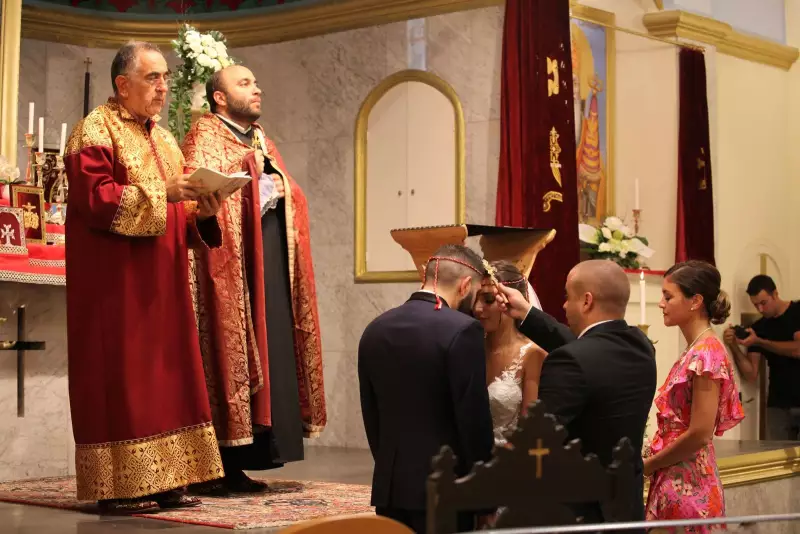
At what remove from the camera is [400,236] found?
5207mm

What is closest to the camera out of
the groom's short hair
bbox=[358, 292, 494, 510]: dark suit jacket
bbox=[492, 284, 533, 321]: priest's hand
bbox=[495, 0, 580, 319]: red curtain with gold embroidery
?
bbox=[358, 292, 494, 510]: dark suit jacket

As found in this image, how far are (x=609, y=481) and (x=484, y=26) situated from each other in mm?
6716

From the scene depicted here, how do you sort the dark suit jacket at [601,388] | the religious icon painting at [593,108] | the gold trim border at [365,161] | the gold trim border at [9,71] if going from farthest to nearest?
the religious icon painting at [593,108]
the gold trim border at [365,161]
the gold trim border at [9,71]
the dark suit jacket at [601,388]

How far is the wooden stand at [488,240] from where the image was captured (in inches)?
200

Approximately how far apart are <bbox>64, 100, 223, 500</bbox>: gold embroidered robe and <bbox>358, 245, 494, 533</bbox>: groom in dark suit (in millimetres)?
1720

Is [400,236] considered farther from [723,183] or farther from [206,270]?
[723,183]

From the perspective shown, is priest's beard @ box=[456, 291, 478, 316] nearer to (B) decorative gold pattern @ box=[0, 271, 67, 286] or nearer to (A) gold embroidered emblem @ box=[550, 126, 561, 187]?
(B) decorative gold pattern @ box=[0, 271, 67, 286]

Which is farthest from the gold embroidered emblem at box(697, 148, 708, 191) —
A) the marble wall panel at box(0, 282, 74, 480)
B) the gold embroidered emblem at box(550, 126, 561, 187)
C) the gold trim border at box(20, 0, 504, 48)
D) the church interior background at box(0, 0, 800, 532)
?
the marble wall panel at box(0, 282, 74, 480)

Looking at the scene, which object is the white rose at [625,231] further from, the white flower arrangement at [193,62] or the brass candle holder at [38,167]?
the brass candle holder at [38,167]

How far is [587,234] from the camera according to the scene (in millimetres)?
9633

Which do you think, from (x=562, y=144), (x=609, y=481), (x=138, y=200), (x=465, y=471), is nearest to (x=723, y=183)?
(x=562, y=144)

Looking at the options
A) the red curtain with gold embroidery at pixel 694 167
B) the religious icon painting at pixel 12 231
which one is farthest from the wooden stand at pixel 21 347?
the red curtain with gold embroidery at pixel 694 167

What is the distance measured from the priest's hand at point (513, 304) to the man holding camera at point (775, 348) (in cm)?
677

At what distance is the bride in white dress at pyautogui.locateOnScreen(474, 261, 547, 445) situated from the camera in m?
4.74
